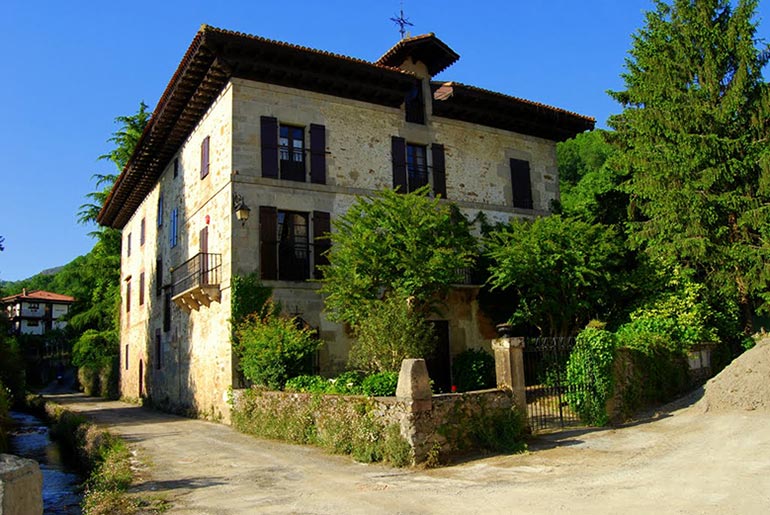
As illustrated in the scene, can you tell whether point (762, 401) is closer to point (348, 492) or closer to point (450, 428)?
point (450, 428)

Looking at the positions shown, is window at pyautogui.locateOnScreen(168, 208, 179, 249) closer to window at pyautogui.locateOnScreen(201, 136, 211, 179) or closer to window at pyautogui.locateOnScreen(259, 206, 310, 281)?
window at pyautogui.locateOnScreen(201, 136, 211, 179)

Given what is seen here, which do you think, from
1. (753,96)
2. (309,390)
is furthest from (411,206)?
(753,96)

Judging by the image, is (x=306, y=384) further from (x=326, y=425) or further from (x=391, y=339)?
(x=391, y=339)

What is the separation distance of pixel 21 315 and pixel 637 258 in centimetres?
7819

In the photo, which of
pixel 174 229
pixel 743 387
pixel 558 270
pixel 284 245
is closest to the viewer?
pixel 743 387

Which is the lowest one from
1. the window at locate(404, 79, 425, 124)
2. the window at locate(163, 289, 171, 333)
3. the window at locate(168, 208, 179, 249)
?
the window at locate(163, 289, 171, 333)

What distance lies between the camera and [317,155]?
16.9 m

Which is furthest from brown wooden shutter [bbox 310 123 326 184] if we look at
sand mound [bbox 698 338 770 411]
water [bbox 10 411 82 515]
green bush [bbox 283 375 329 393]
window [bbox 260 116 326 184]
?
sand mound [bbox 698 338 770 411]

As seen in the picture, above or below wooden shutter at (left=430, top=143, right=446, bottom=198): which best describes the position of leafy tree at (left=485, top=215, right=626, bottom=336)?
below

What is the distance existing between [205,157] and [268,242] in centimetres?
367

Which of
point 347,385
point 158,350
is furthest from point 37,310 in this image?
point 347,385

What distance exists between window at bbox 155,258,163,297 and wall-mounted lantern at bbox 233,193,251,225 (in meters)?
8.38

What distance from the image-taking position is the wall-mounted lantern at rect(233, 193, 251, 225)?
49.7ft

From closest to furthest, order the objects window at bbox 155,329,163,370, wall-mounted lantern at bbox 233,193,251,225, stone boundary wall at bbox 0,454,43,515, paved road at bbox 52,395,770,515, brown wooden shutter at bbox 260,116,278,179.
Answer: stone boundary wall at bbox 0,454,43,515 → paved road at bbox 52,395,770,515 → wall-mounted lantern at bbox 233,193,251,225 → brown wooden shutter at bbox 260,116,278,179 → window at bbox 155,329,163,370
